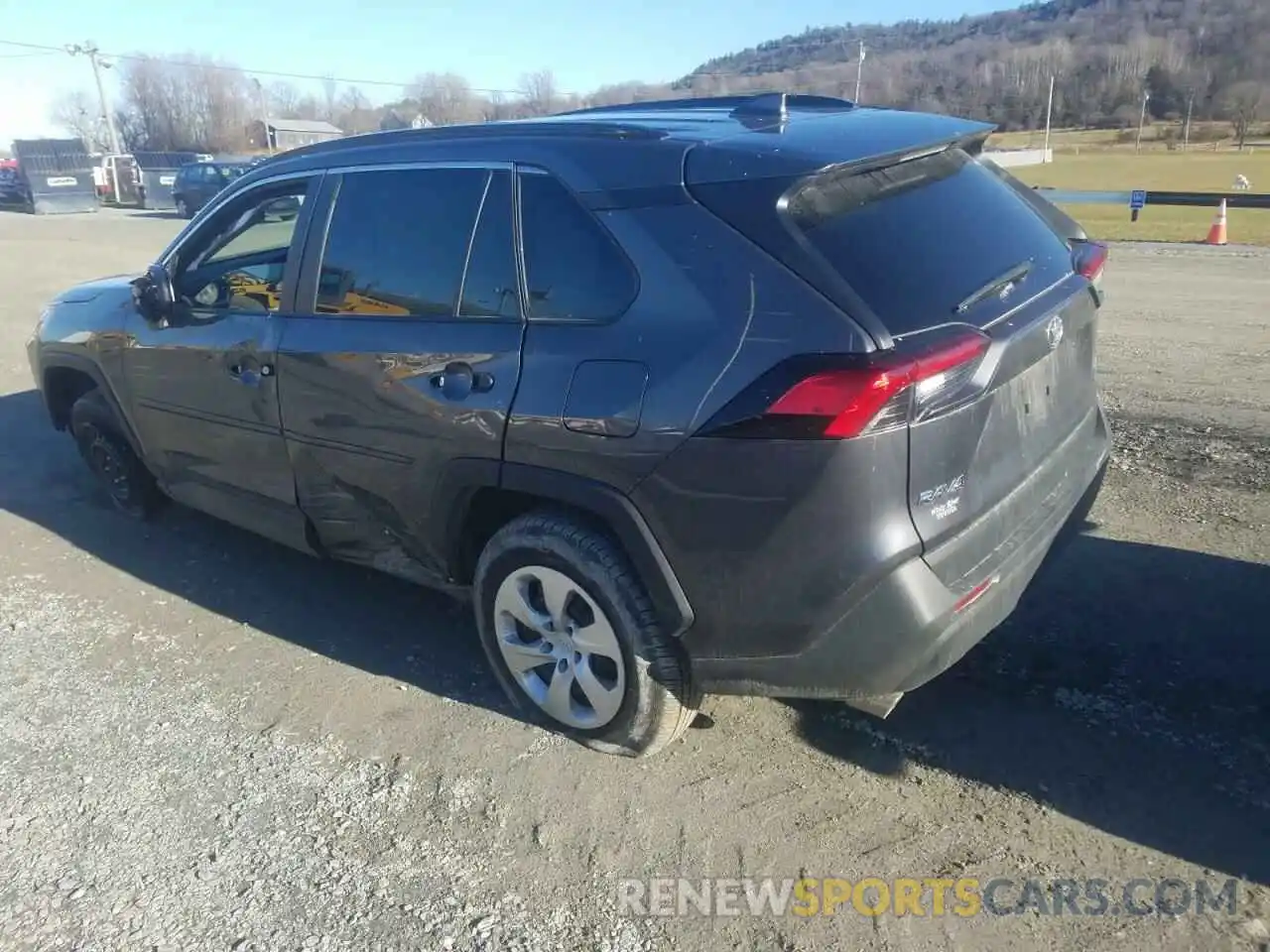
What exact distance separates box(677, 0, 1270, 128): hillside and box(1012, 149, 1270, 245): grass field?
69.6 ft

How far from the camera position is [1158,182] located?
4125 cm

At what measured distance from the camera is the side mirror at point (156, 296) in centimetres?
436

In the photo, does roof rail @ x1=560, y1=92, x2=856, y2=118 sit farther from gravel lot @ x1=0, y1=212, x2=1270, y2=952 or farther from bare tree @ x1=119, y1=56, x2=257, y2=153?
bare tree @ x1=119, y1=56, x2=257, y2=153

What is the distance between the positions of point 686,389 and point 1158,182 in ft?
150

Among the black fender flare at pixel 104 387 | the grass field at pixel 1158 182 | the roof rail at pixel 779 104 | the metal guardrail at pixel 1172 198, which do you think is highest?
the roof rail at pixel 779 104

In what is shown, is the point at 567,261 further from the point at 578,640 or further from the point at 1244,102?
the point at 1244,102

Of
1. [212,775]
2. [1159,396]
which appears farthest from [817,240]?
[1159,396]

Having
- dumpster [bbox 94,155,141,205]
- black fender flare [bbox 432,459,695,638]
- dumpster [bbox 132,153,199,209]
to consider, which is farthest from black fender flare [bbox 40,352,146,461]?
dumpster [bbox 94,155,141,205]

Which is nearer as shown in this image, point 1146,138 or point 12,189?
point 12,189

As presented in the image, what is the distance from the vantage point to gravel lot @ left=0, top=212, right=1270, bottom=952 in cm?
261

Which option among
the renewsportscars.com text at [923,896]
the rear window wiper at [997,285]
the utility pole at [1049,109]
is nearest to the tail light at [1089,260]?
the rear window wiper at [997,285]

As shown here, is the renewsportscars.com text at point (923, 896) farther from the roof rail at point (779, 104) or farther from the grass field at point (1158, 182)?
→ the grass field at point (1158, 182)

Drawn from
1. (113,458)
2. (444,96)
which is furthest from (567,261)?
(444,96)

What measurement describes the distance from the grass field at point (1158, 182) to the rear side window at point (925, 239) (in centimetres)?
1612
